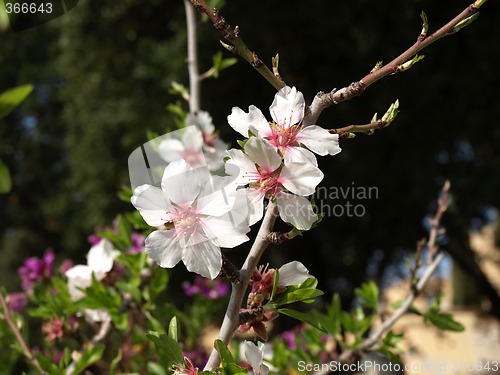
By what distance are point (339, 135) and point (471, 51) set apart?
177 inches

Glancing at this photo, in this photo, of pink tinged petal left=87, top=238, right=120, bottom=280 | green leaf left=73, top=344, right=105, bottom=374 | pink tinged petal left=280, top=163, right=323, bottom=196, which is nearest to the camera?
pink tinged petal left=280, top=163, right=323, bottom=196

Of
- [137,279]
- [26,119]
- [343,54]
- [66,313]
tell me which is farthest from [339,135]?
[26,119]

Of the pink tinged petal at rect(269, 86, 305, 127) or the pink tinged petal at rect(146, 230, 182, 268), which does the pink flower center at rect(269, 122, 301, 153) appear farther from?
the pink tinged petal at rect(146, 230, 182, 268)

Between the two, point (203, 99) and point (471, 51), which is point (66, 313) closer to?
point (203, 99)

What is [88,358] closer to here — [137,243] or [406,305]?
[137,243]

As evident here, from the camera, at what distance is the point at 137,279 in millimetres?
1310

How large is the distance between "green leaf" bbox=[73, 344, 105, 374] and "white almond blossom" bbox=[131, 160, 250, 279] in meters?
0.56

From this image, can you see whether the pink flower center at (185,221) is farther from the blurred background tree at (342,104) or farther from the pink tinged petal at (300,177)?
the blurred background tree at (342,104)

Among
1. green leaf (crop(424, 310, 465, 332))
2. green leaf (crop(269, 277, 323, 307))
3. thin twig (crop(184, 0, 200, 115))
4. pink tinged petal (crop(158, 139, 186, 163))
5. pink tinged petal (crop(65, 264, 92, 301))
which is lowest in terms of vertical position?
green leaf (crop(424, 310, 465, 332))

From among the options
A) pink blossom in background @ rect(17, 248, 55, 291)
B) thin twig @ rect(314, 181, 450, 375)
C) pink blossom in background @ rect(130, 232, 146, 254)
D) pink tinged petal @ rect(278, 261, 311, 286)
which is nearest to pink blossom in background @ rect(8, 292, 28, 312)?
pink blossom in background @ rect(17, 248, 55, 291)

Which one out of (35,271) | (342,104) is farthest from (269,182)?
(342,104)

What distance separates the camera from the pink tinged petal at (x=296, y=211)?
68 centimetres

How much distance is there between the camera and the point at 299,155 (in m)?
0.70

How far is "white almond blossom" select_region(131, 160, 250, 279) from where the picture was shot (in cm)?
69
